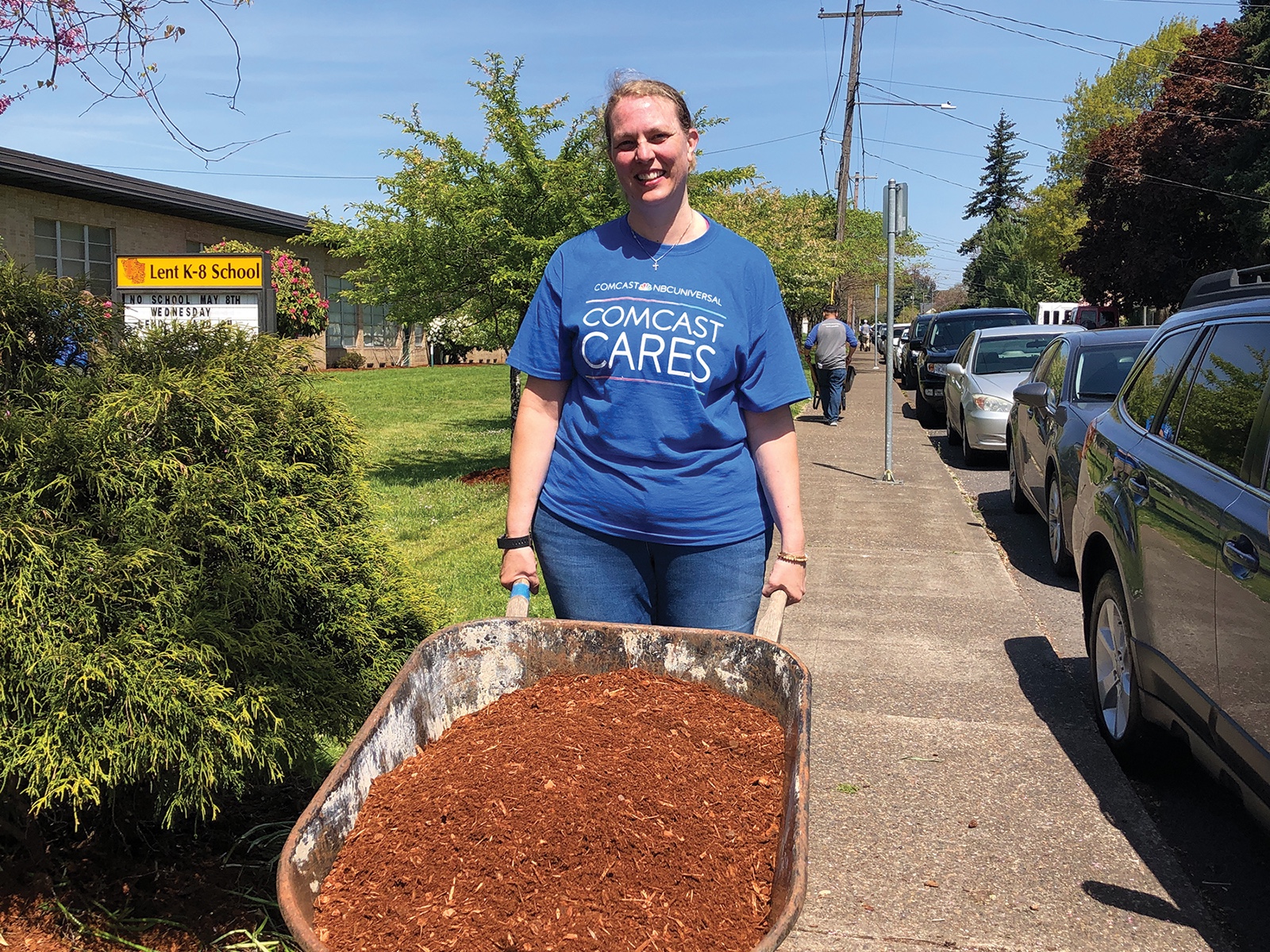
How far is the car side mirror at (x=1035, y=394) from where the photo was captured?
8.28m

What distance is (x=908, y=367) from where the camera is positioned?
1115 inches

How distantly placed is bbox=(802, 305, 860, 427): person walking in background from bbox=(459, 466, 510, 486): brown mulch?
707cm

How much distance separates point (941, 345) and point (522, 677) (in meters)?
19.4

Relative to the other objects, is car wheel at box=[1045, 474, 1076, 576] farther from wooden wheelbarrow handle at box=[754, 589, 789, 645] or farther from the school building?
the school building

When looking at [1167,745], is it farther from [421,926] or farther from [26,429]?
[26,429]

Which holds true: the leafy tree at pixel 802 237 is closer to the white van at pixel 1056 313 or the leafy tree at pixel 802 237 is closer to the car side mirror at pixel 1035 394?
the car side mirror at pixel 1035 394

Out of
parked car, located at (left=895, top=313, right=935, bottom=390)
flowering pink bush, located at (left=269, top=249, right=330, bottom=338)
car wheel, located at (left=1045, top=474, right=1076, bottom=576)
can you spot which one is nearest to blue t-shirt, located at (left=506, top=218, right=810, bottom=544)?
car wheel, located at (left=1045, top=474, right=1076, bottom=576)

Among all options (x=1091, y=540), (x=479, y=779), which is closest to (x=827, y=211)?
(x=1091, y=540)

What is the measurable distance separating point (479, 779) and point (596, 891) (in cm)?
39

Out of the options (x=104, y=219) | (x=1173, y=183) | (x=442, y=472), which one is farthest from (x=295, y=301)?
(x=1173, y=183)

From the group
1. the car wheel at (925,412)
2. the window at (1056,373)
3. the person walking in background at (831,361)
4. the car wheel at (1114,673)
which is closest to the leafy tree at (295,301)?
the person walking in background at (831,361)

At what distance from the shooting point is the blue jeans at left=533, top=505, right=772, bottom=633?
111 inches

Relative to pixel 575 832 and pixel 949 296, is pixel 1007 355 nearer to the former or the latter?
pixel 575 832

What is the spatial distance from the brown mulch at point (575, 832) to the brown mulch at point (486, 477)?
8942 mm
